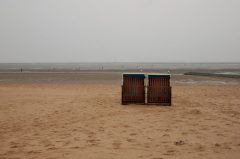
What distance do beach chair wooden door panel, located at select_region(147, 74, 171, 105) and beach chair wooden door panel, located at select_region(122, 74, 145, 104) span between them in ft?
1.03

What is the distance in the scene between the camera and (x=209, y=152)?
587cm

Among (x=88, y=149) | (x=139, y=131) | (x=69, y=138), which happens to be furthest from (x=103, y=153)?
(x=139, y=131)

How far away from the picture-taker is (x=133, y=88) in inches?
475

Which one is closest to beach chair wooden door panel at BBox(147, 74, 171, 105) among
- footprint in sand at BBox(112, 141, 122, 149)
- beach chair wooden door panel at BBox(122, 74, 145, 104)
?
beach chair wooden door panel at BBox(122, 74, 145, 104)

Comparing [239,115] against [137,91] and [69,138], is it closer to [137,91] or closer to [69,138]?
[137,91]

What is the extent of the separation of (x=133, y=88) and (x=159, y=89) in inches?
39.8

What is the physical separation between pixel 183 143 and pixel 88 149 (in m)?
2.01

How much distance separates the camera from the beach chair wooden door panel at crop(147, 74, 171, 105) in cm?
1184

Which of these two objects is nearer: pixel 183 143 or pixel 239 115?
pixel 183 143

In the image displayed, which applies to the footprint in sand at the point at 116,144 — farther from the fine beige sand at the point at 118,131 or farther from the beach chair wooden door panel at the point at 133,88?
the beach chair wooden door panel at the point at 133,88

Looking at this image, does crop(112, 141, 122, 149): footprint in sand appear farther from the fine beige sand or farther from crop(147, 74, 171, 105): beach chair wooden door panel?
crop(147, 74, 171, 105): beach chair wooden door panel

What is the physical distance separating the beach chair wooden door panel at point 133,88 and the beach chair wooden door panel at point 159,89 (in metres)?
0.31

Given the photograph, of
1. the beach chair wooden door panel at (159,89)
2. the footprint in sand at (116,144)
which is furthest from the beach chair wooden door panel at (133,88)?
the footprint in sand at (116,144)

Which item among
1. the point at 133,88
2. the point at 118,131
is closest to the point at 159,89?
the point at 133,88
